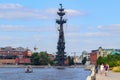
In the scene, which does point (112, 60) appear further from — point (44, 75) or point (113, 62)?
point (44, 75)

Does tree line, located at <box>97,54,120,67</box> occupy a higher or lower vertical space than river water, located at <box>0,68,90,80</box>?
higher

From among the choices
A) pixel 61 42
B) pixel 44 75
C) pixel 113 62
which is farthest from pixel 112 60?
pixel 61 42

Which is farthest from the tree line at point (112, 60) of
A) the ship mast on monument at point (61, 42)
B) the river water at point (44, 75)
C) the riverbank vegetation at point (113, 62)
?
the ship mast on monument at point (61, 42)

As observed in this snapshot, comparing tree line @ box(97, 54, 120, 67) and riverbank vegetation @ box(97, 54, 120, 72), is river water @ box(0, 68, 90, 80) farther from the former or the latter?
riverbank vegetation @ box(97, 54, 120, 72)

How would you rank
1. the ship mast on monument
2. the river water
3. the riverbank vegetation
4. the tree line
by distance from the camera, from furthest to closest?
the ship mast on monument, the tree line, the river water, the riverbank vegetation

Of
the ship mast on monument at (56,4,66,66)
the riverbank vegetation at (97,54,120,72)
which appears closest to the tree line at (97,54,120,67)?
the riverbank vegetation at (97,54,120,72)

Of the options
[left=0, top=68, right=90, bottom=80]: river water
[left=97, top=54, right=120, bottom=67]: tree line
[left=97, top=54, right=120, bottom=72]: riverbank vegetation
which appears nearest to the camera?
[left=97, top=54, right=120, bottom=72]: riverbank vegetation

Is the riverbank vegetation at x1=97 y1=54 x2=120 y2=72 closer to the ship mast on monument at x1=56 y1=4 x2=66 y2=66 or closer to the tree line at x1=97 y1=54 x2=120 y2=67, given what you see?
the tree line at x1=97 y1=54 x2=120 y2=67

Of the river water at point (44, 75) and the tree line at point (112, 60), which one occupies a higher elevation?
the tree line at point (112, 60)

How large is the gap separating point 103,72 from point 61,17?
137 m

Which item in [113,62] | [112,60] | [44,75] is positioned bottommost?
[44,75]

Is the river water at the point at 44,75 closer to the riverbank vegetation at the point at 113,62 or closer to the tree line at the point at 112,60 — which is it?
the tree line at the point at 112,60

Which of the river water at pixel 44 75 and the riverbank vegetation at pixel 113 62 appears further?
the river water at pixel 44 75

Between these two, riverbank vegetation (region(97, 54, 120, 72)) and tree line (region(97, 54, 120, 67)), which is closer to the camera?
riverbank vegetation (region(97, 54, 120, 72))
